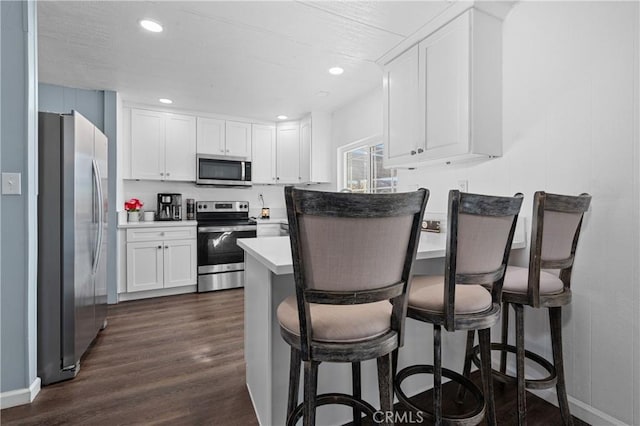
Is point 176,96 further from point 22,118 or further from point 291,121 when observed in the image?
point 22,118

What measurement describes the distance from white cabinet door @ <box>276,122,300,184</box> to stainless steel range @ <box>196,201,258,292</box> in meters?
0.90

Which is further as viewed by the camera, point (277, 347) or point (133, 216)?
point (133, 216)

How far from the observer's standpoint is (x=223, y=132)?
4457mm

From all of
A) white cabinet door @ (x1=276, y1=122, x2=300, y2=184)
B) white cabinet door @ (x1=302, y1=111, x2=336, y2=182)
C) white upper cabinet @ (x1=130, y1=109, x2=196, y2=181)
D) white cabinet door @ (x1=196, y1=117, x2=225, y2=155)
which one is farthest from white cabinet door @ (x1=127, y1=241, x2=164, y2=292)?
white cabinet door @ (x1=302, y1=111, x2=336, y2=182)

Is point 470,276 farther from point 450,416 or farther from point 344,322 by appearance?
point 450,416

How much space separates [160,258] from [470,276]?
3636 millimetres

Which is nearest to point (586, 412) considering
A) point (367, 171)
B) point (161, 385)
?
point (161, 385)

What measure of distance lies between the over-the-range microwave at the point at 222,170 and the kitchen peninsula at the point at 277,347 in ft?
9.32

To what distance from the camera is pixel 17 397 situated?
1744 mm

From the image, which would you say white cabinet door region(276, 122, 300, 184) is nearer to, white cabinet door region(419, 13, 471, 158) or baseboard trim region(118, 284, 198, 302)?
baseboard trim region(118, 284, 198, 302)

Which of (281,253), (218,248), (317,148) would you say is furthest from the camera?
(317,148)

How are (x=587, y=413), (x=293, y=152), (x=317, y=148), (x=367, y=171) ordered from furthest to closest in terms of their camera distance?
(x=293, y=152)
(x=317, y=148)
(x=367, y=171)
(x=587, y=413)

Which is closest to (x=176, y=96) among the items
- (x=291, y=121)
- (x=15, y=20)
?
(x=291, y=121)

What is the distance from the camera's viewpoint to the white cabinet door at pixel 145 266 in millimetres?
3611
